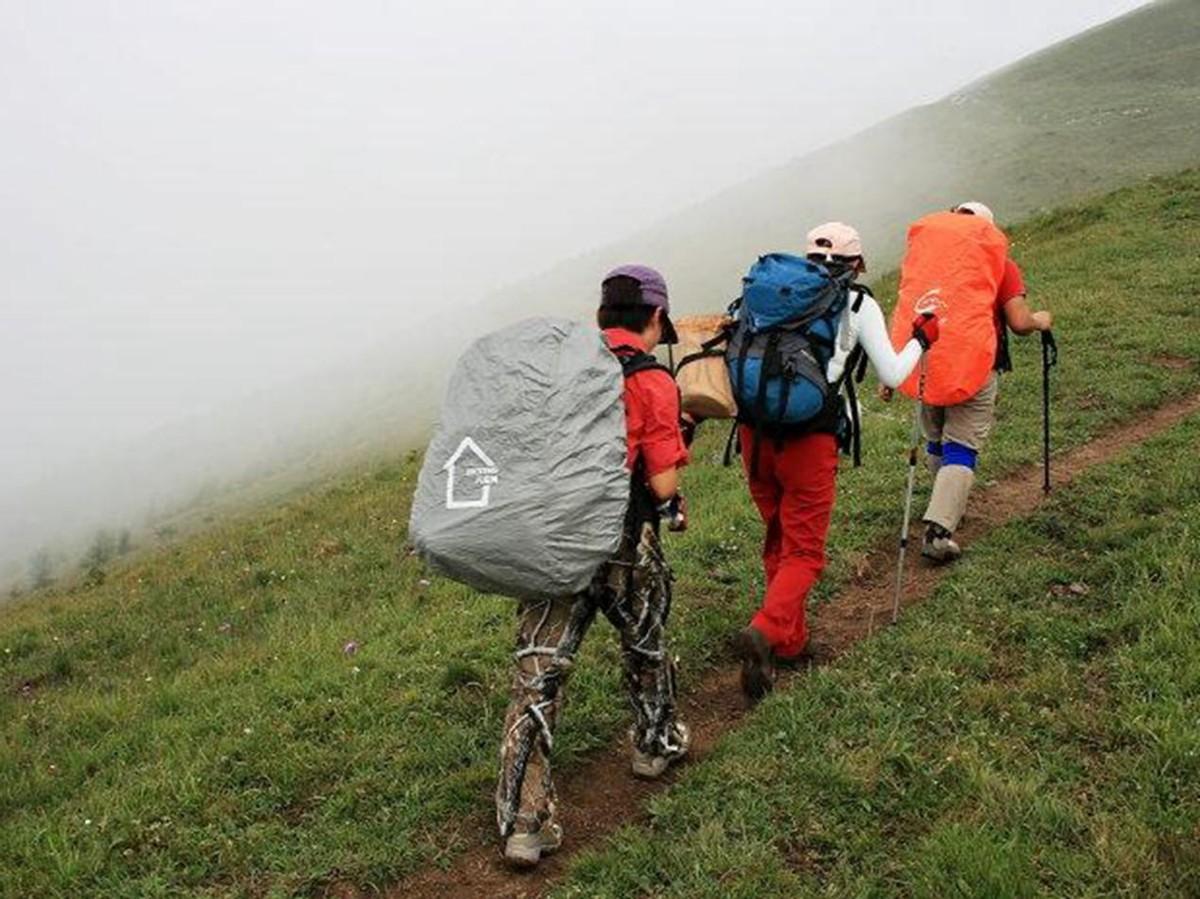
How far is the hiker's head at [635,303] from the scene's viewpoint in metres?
5.52

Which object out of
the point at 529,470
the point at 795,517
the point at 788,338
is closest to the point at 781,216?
the point at 795,517

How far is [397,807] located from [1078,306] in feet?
54.2

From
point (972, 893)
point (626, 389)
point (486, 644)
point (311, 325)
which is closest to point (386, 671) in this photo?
point (486, 644)

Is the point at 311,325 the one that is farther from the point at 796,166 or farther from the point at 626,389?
the point at 626,389

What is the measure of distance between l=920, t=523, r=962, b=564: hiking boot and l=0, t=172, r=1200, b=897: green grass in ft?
2.41

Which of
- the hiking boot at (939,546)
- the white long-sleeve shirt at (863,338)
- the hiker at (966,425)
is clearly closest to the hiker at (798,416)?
the white long-sleeve shirt at (863,338)

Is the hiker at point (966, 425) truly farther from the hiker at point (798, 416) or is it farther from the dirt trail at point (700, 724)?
the hiker at point (798, 416)

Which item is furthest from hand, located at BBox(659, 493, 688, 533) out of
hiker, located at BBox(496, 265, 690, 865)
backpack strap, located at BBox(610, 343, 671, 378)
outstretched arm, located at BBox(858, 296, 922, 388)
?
outstretched arm, located at BBox(858, 296, 922, 388)

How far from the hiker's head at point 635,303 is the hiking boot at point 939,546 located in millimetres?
4306

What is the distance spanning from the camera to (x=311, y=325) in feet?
481

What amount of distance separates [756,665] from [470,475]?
9.33 feet

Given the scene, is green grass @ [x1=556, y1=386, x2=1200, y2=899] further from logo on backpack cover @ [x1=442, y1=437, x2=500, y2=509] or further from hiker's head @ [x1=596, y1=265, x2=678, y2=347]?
hiker's head @ [x1=596, y1=265, x2=678, y2=347]

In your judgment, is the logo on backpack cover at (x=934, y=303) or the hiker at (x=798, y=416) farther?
the logo on backpack cover at (x=934, y=303)

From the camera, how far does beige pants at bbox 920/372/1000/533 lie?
28.3 feet
